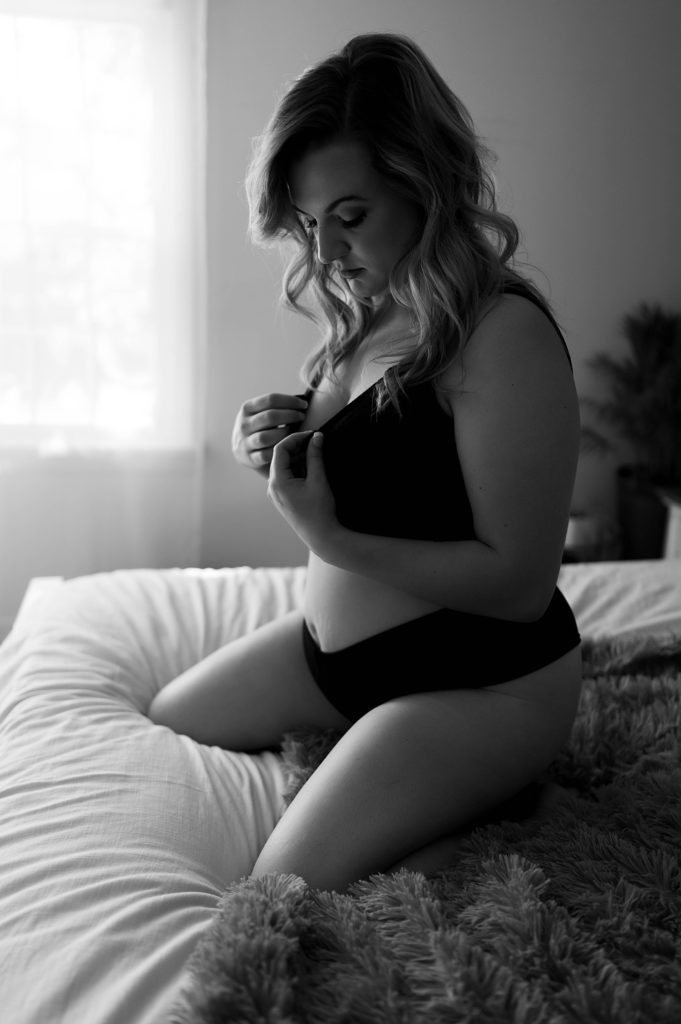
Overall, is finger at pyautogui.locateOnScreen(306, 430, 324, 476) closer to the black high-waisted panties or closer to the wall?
the black high-waisted panties

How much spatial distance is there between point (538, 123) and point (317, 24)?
0.75 m

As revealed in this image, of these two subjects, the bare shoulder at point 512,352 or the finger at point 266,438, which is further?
the finger at point 266,438

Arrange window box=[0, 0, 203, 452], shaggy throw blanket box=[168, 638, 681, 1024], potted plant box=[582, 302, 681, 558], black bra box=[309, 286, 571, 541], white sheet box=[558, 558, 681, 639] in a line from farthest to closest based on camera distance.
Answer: potted plant box=[582, 302, 681, 558], window box=[0, 0, 203, 452], white sheet box=[558, 558, 681, 639], black bra box=[309, 286, 571, 541], shaggy throw blanket box=[168, 638, 681, 1024]

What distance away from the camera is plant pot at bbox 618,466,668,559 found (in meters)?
2.92

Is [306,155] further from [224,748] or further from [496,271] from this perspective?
[224,748]

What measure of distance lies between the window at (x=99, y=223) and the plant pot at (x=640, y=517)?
4.81 ft

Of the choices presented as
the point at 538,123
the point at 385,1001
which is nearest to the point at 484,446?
the point at 385,1001

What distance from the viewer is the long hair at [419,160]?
1.07 metres

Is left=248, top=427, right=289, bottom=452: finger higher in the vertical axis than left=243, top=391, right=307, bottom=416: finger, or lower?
lower

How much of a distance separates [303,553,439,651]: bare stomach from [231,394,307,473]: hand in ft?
0.58

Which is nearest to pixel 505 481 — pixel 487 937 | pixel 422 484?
pixel 422 484

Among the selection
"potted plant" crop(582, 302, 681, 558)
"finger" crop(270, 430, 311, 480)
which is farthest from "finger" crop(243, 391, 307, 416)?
"potted plant" crop(582, 302, 681, 558)

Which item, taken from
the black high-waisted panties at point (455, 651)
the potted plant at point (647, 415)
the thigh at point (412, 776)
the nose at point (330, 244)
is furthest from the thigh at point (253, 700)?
the potted plant at point (647, 415)

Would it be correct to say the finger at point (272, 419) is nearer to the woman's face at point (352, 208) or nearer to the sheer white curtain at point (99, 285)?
the woman's face at point (352, 208)
